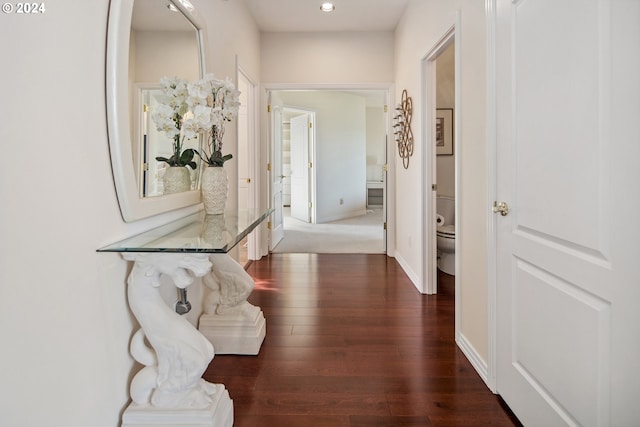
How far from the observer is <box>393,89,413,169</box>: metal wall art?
3836 millimetres

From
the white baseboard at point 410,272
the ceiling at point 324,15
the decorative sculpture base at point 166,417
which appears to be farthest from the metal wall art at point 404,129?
the decorative sculpture base at point 166,417

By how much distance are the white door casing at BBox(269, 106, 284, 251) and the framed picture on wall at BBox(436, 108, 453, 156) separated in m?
2.03

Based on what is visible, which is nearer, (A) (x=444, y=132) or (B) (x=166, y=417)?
(B) (x=166, y=417)

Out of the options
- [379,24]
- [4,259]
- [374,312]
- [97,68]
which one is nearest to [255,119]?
[379,24]

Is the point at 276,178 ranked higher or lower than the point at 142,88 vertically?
lower

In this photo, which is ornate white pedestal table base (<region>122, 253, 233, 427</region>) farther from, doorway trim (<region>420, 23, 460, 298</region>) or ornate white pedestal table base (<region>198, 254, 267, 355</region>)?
doorway trim (<region>420, 23, 460, 298</region>)

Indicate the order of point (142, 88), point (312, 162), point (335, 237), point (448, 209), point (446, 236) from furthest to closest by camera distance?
point (312, 162) < point (335, 237) < point (448, 209) < point (446, 236) < point (142, 88)

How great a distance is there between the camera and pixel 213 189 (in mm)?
2021

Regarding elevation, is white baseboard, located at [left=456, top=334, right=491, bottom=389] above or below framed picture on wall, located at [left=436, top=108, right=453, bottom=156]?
below

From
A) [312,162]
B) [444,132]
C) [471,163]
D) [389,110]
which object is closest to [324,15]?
[389,110]

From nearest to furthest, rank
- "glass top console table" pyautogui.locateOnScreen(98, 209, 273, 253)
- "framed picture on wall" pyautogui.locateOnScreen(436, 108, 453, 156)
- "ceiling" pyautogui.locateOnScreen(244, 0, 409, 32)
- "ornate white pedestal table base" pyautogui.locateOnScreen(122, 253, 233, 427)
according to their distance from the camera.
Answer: "glass top console table" pyautogui.locateOnScreen(98, 209, 273, 253), "ornate white pedestal table base" pyautogui.locateOnScreen(122, 253, 233, 427), "ceiling" pyautogui.locateOnScreen(244, 0, 409, 32), "framed picture on wall" pyautogui.locateOnScreen(436, 108, 453, 156)

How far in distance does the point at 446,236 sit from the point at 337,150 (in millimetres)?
4562

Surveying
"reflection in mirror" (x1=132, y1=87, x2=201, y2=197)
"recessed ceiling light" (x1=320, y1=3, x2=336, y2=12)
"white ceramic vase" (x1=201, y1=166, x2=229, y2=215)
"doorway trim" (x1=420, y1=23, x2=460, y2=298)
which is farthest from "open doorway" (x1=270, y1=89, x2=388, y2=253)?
"reflection in mirror" (x1=132, y1=87, x2=201, y2=197)

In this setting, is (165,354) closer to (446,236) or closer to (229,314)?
(229,314)
